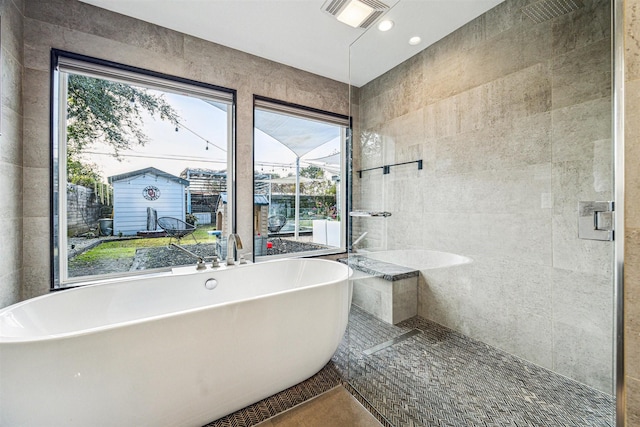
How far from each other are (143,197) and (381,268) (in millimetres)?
2180

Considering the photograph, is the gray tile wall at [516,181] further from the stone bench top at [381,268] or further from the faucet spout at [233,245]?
the faucet spout at [233,245]

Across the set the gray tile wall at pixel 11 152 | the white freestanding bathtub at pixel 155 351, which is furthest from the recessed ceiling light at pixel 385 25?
the gray tile wall at pixel 11 152

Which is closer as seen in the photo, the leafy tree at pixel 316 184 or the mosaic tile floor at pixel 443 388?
the mosaic tile floor at pixel 443 388

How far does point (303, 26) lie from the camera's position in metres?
2.18

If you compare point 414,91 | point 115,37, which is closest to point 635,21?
point 414,91

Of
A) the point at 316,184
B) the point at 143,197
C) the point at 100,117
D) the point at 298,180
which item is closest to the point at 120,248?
the point at 143,197

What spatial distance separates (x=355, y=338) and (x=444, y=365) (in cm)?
67

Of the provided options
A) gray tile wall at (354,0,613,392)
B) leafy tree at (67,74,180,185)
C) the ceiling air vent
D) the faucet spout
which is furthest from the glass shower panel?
leafy tree at (67,74,180,185)

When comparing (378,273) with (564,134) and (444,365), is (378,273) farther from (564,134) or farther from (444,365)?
(564,134)

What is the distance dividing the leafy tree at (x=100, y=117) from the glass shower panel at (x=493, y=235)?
6.60ft

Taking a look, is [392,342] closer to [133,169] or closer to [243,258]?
[243,258]

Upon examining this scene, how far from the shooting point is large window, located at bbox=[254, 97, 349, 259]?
2736 millimetres

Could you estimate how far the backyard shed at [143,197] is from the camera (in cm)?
215

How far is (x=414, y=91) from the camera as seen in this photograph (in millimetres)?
2432
